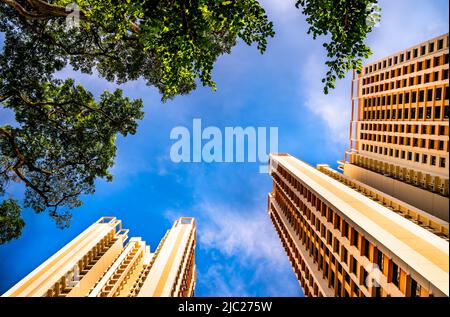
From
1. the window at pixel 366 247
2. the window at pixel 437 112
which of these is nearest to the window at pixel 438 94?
the window at pixel 437 112

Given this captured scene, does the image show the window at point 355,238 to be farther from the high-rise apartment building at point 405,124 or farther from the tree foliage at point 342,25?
the tree foliage at point 342,25

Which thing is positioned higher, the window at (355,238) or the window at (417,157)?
the window at (417,157)

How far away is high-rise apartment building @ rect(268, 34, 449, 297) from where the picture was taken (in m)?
11.7

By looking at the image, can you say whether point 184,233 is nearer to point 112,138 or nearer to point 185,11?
point 112,138

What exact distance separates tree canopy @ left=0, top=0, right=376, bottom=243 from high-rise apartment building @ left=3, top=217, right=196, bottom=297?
1585 cm

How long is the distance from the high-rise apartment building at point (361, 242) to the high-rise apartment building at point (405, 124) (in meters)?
5.39

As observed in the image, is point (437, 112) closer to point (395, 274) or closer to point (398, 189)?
point (398, 189)

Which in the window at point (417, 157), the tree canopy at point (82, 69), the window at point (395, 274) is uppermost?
the tree canopy at point (82, 69)

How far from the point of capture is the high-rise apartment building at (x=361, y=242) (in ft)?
26.3

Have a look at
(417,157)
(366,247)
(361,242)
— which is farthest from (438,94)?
(366,247)

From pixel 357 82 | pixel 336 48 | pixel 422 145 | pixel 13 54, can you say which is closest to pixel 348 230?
pixel 336 48

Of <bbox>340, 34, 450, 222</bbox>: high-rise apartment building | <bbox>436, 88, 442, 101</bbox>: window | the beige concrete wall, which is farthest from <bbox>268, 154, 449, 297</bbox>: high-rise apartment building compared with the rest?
<bbox>436, 88, 442, 101</bbox>: window

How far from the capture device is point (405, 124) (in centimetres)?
4019

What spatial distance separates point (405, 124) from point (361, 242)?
102 feet
